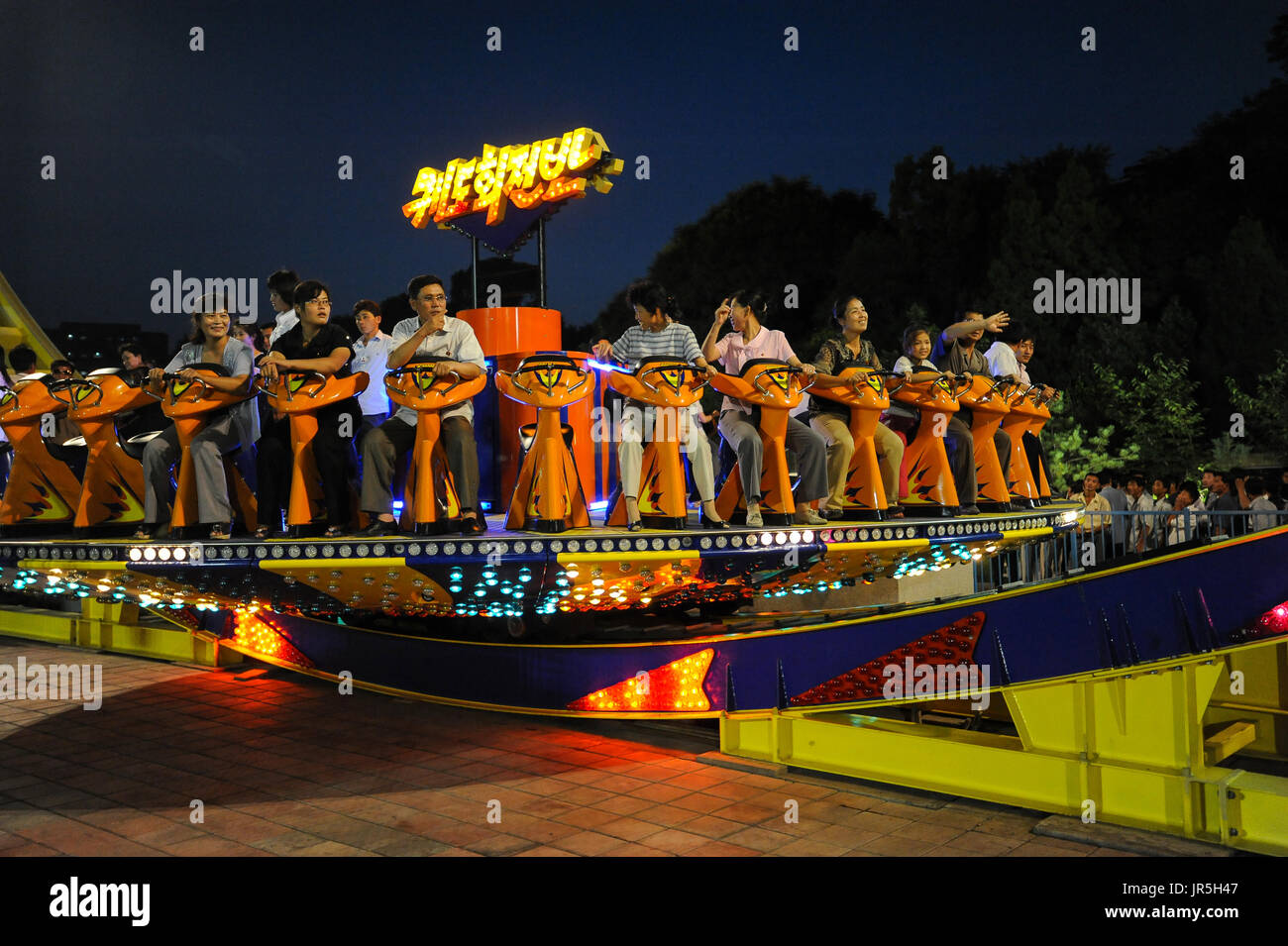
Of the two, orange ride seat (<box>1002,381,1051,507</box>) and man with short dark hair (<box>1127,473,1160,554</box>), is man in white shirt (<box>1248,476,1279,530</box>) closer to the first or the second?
man with short dark hair (<box>1127,473,1160,554</box>)

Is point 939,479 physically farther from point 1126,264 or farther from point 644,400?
point 1126,264

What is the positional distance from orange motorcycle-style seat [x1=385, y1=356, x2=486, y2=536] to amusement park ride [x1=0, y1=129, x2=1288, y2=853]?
13 millimetres

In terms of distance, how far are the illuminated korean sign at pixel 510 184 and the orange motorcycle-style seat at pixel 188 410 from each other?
321 cm

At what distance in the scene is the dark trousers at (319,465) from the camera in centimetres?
589

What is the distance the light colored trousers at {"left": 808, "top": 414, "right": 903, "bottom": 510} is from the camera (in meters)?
6.59

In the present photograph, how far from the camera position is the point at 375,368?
661 centimetres

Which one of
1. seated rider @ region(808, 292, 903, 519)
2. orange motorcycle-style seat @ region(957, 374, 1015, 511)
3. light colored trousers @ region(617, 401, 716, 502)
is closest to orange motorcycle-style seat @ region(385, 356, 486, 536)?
light colored trousers @ region(617, 401, 716, 502)

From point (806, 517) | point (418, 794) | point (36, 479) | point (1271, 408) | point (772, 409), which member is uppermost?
point (1271, 408)

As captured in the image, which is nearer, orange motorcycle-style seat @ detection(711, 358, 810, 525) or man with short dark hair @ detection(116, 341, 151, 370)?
orange motorcycle-style seat @ detection(711, 358, 810, 525)

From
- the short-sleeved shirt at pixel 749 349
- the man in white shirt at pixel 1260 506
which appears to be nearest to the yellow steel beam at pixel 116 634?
the short-sleeved shirt at pixel 749 349

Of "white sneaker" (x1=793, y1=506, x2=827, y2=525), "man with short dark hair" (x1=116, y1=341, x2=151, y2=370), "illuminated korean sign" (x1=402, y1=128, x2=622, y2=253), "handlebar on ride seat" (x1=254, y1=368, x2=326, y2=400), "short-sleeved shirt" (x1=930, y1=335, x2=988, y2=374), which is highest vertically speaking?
"illuminated korean sign" (x1=402, y1=128, x2=622, y2=253)

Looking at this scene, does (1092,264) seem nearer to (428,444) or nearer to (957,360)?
(957,360)

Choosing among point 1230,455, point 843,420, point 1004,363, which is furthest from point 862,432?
point 1230,455

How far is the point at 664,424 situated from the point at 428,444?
1316 mm
